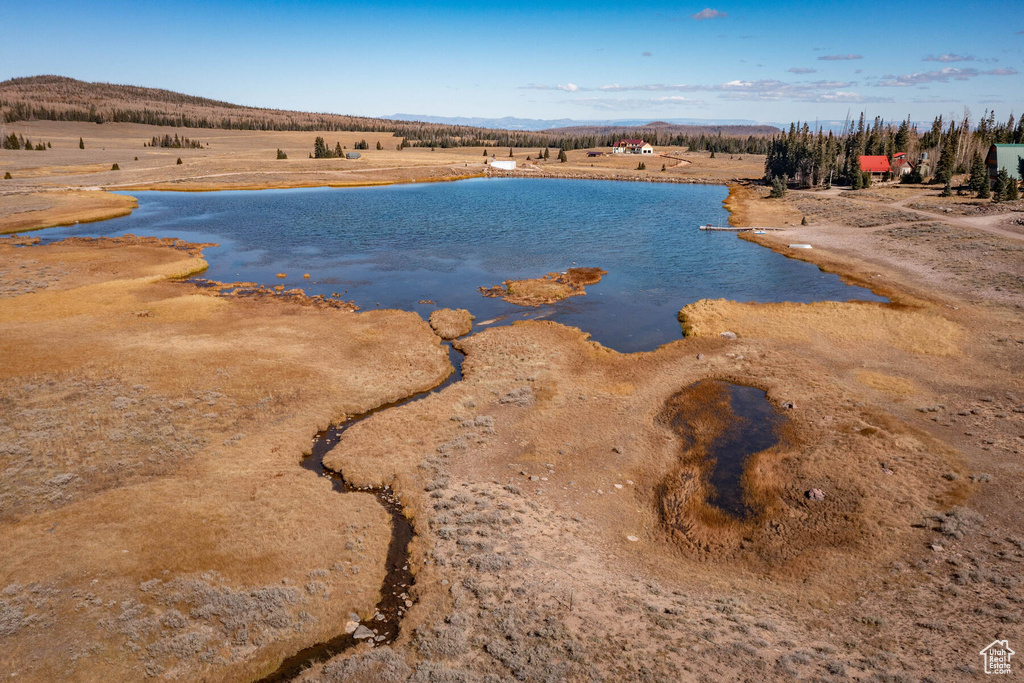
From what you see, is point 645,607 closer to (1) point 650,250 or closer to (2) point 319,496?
(2) point 319,496

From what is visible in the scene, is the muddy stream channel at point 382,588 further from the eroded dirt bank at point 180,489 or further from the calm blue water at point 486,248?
the calm blue water at point 486,248

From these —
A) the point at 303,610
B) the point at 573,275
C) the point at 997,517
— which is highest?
the point at 573,275

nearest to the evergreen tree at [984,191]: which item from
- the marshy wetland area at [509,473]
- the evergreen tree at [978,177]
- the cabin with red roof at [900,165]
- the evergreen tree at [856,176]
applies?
the evergreen tree at [978,177]

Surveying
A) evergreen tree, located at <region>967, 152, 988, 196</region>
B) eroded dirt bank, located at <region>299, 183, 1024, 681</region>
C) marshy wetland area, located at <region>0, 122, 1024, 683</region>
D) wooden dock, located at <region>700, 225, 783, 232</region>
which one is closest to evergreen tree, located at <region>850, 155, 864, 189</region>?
evergreen tree, located at <region>967, 152, 988, 196</region>

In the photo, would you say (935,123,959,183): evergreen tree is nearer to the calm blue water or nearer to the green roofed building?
the green roofed building

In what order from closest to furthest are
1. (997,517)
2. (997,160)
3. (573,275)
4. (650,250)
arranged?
(997,517), (573,275), (650,250), (997,160)

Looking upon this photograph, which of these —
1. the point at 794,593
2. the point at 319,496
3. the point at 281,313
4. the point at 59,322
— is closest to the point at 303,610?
the point at 319,496

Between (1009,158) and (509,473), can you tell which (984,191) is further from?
(509,473)
